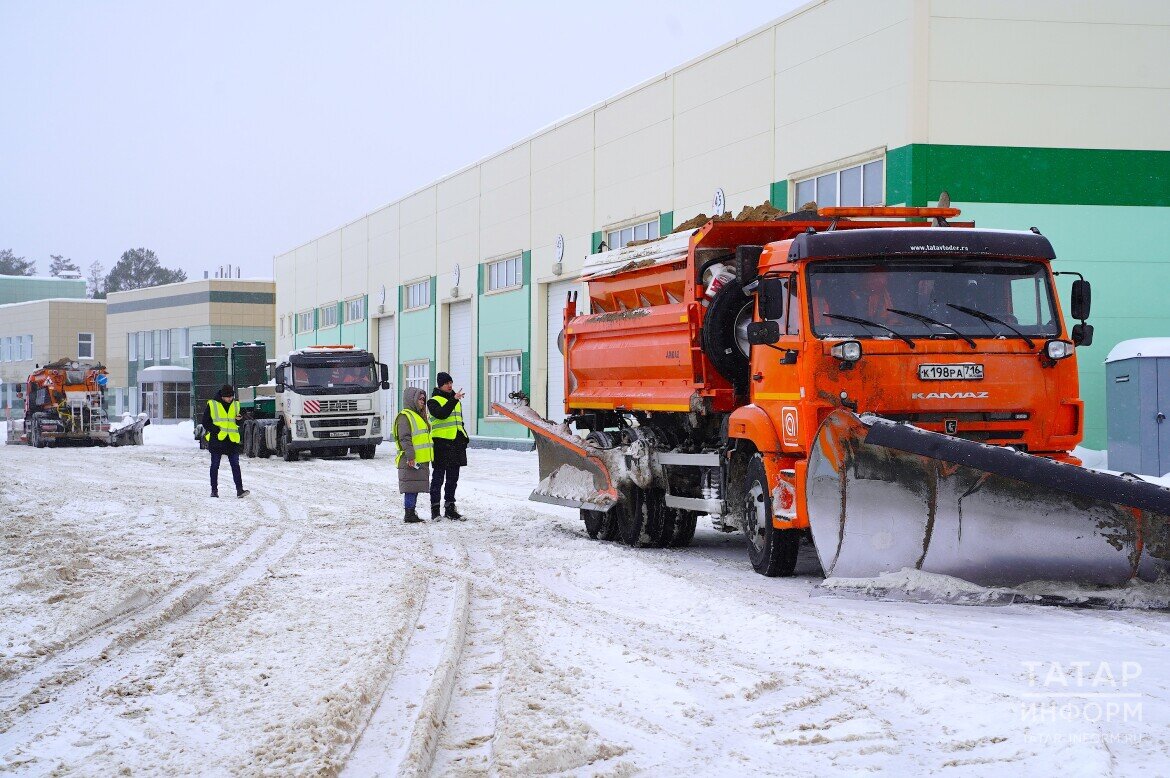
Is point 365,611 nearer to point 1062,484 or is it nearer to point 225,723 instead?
point 225,723

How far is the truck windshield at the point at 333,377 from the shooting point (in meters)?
29.2

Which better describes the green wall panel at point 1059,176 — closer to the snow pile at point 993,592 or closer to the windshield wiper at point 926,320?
the windshield wiper at point 926,320

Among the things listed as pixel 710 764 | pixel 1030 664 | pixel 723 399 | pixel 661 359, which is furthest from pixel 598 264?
pixel 710 764

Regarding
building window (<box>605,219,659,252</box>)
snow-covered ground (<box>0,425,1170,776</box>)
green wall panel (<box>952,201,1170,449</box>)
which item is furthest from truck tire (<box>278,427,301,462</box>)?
snow-covered ground (<box>0,425,1170,776</box>)

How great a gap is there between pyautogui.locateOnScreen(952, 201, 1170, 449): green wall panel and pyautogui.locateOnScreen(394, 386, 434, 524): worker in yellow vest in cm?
1143

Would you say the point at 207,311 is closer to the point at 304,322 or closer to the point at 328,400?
the point at 304,322

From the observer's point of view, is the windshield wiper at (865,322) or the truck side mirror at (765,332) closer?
the windshield wiper at (865,322)

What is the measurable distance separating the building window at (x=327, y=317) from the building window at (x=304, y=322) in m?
1.46

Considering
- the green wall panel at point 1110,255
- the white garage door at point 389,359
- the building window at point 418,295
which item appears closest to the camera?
the green wall panel at point 1110,255

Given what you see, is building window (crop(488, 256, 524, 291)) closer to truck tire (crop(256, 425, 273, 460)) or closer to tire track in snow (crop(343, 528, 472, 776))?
truck tire (crop(256, 425, 273, 460))

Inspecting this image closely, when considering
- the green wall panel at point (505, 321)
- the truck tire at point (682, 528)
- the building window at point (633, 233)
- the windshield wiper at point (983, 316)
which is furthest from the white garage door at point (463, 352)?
the windshield wiper at point (983, 316)

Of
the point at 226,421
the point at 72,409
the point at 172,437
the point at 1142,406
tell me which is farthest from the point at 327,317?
the point at 1142,406

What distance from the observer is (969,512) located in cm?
805

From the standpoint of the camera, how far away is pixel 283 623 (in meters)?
7.77
